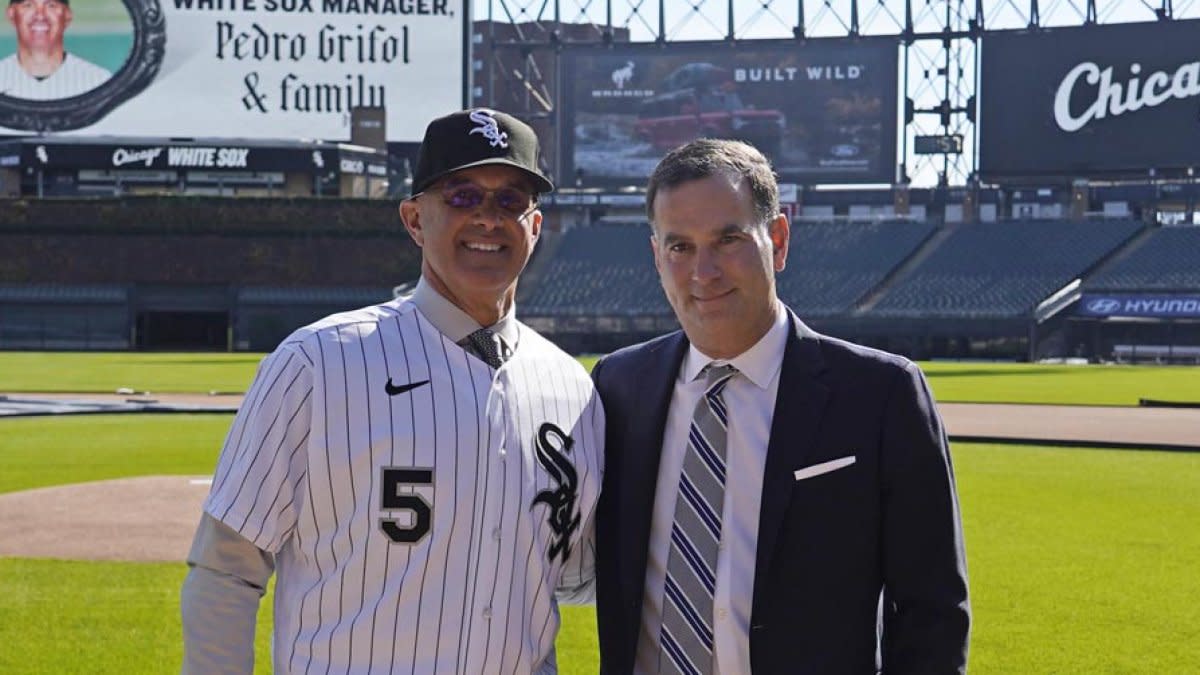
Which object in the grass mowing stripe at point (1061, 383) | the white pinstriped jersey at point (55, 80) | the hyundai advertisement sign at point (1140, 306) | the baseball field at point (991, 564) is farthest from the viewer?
the white pinstriped jersey at point (55, 80)

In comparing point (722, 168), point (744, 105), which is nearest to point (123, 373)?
point (744, 105)

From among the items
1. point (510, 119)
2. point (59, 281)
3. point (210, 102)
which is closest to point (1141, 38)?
point (210, 102)

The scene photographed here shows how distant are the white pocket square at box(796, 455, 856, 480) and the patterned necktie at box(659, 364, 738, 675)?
199 mm

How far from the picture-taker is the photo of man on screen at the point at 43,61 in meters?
70.6

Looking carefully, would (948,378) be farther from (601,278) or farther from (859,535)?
(859,535)

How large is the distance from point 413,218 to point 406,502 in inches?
33.3

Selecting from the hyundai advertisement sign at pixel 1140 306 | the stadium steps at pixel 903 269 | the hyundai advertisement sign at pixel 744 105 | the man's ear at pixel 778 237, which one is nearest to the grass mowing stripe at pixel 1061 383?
the hyundai advertisement sign at pixel 1140 306

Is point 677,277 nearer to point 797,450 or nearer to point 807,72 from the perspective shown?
point 797,450

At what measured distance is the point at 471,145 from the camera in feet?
12.5

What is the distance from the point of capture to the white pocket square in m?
3.63

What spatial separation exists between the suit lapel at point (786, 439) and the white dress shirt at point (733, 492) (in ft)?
0.15

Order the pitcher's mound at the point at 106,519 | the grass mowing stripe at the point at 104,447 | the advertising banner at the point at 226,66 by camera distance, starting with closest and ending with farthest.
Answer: the pitcher's mound at the point at 106,519 → the grass mowing stripe at the point at 104,447 → the advertising banner at the point at 226,66

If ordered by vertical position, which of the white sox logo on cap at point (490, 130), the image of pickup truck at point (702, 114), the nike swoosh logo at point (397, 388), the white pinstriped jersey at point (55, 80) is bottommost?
the nike swoosh logo at point (397, 388)

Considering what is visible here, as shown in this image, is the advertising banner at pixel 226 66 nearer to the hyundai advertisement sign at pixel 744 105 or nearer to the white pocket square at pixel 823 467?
the hyundai advertisement sign at pixel 744 105
